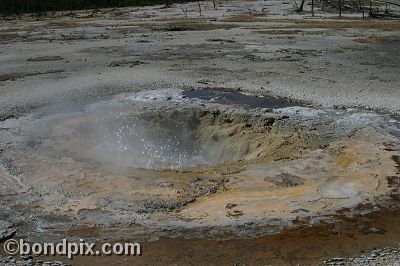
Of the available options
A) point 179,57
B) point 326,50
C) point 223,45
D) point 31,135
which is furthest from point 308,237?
point 223,45

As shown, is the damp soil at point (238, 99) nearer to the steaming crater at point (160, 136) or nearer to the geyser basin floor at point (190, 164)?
the geyser basin floor at point (190, 164)

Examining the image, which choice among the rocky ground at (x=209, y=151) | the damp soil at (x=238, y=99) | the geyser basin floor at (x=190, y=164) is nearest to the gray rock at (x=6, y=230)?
the rocky ground at (x=209, y=151)

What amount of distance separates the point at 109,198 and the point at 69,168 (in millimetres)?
1080

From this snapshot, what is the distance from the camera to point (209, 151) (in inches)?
306

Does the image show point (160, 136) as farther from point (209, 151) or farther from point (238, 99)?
point (238, 99)

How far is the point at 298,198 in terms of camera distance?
17.2 feet

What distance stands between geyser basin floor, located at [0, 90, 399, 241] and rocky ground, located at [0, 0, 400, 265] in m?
0.02

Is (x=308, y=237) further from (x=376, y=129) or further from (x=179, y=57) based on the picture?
(x=179, y=57)

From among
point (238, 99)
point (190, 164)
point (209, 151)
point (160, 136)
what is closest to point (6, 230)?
point (190, 164)

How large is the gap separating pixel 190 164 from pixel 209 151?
63 cm

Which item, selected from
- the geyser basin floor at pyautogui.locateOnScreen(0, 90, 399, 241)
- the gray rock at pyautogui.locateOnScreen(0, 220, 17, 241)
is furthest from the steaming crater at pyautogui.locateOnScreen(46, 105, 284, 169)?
the gray rock at pyautogui.locateOnScreen(0, 220, 17, 241)

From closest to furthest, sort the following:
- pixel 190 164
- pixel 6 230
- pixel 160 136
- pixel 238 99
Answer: pixel 6 230 < pixel 190 164 < pixel 160 136 < pixel 238 99

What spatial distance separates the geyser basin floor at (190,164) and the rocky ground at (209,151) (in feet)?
0.08

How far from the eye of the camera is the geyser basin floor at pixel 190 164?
4.97 metres
